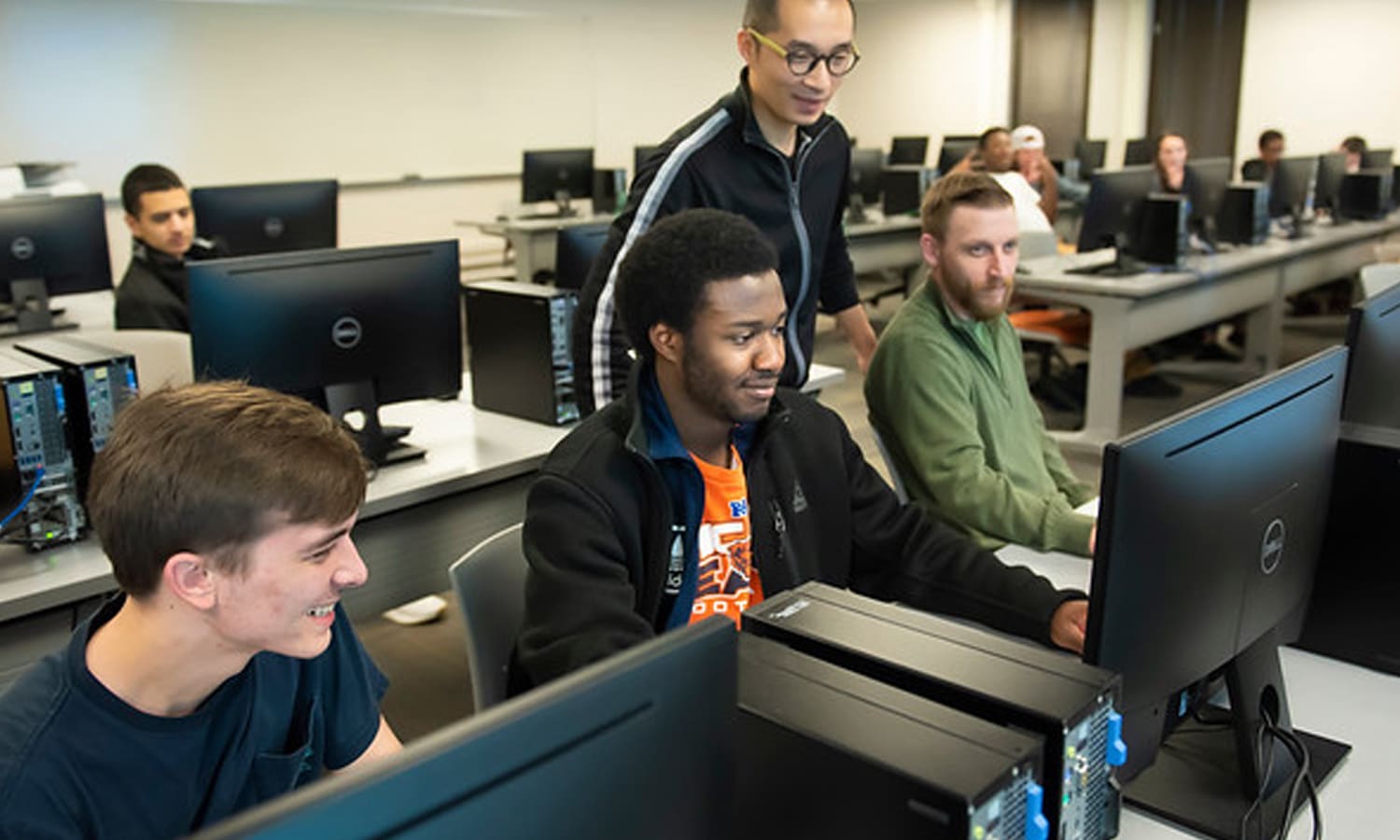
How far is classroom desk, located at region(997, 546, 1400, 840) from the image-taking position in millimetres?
1218

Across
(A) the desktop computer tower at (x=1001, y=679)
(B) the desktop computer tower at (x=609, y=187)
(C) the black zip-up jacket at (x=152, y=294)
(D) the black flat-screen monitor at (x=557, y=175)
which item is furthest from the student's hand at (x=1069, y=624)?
(B) the desktop computer tower at (x=609, y=187)

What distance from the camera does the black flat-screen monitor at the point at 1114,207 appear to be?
4.83 m

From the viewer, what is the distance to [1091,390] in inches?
187

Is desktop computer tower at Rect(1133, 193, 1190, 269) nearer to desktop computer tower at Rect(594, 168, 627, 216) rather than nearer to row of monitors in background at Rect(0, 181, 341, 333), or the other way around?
row of monitors in background at Rect(0, 181, 341, 333)

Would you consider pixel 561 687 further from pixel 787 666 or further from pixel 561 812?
pixel 787 666

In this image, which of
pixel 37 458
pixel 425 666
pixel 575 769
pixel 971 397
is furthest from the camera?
pixel 425 666

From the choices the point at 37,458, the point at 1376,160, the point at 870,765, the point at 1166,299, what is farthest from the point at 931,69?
the point at 870,765

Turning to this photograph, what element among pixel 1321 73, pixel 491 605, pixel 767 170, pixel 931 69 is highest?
pixel 931 69

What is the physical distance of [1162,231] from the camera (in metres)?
4.91

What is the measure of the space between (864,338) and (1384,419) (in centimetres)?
116

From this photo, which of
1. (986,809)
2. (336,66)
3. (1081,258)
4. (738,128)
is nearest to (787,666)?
(986,809)

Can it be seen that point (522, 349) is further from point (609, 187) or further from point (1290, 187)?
point (1290, 187)

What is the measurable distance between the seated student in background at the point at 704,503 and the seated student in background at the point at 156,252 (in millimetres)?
2437

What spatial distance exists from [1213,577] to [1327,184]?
6.69 m
